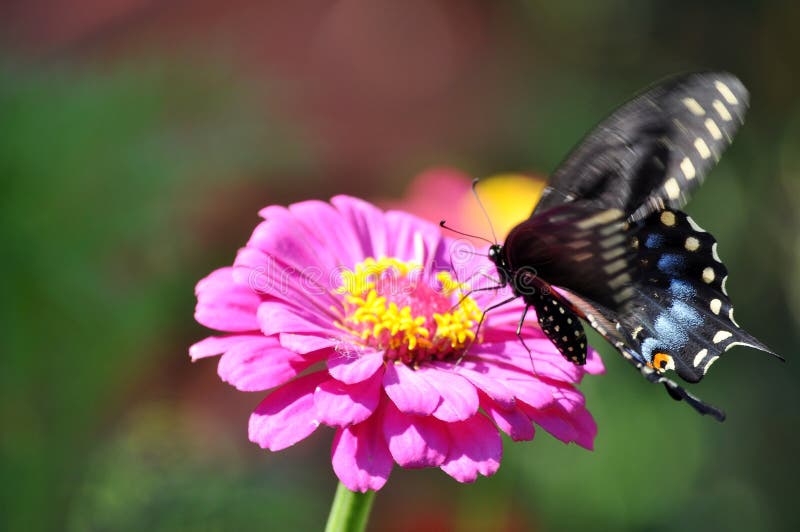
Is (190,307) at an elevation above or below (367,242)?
below

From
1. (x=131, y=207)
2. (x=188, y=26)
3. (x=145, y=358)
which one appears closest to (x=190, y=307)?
(x=145, y=358)

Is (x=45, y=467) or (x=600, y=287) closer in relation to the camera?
(x=600, y=287)

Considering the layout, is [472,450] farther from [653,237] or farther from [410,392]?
[653,237]

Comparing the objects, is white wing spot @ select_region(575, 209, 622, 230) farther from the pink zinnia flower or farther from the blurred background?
the blurred background

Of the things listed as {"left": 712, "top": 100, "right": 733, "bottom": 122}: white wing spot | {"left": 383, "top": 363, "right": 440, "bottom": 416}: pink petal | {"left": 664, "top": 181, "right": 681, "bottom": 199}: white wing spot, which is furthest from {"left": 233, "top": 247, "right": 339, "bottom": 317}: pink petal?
{"left": 712, "top": 100, "right": 733, "bottom": 122}: white wing spot

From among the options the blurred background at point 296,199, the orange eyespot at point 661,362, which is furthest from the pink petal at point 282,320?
the blurred background at point 296,199

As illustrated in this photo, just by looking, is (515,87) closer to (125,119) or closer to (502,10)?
(502,10)

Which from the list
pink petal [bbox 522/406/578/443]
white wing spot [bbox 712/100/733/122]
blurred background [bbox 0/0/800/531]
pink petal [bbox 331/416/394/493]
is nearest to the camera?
pink petal [bbox 331/416/394/493]
